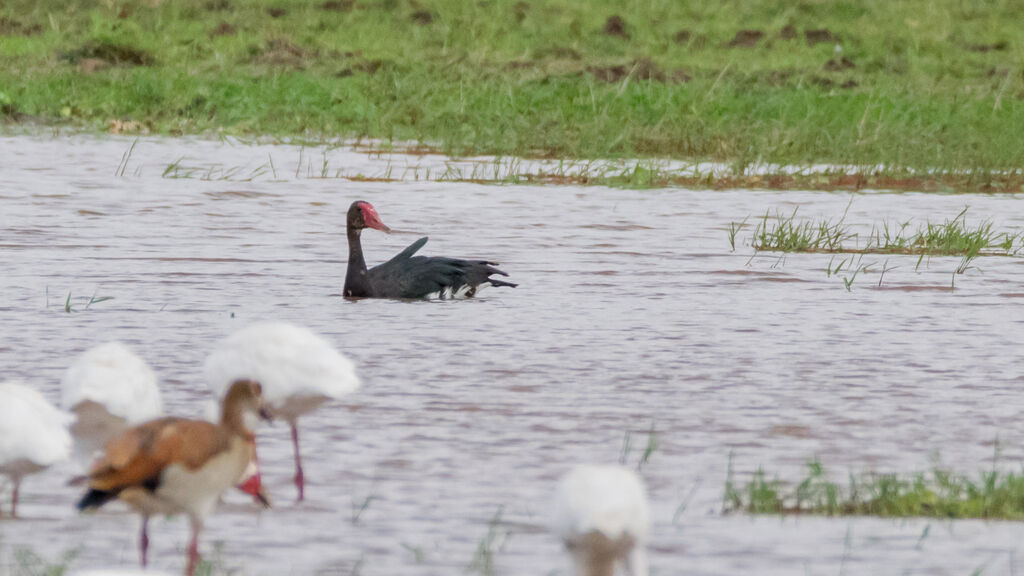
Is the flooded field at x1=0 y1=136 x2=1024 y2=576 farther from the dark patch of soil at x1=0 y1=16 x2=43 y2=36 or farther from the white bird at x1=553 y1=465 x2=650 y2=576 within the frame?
the dark patch of soil at x1=0 y1=16 x2=43 y2=36

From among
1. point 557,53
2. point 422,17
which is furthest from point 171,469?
point 422,17

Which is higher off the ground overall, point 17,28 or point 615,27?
point 615,27

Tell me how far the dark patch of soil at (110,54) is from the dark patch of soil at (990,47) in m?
15.0

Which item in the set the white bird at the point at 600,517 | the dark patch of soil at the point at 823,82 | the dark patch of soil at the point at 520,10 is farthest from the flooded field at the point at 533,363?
the dark patch of soil at the point at 520,10

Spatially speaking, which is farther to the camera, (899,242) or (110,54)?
(110,54)

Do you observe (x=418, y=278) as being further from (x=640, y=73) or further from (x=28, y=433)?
(x=640, y=73)

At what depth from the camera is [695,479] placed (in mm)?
7332

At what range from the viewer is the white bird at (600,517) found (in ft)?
14.1

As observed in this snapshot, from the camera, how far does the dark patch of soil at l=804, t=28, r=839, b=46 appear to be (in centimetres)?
3703

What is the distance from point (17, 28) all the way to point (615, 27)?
37.3ft

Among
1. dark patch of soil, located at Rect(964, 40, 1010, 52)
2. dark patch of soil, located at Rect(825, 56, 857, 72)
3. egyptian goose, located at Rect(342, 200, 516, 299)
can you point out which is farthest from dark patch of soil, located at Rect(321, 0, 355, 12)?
egyptian goose, located at Rect(342, 200, 516, 299)

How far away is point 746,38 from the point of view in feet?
121

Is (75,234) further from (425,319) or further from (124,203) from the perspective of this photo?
(425,319)

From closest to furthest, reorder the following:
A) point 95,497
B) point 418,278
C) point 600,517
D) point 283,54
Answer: point 600,517
point 95,497
point 418,278
point 283,54
